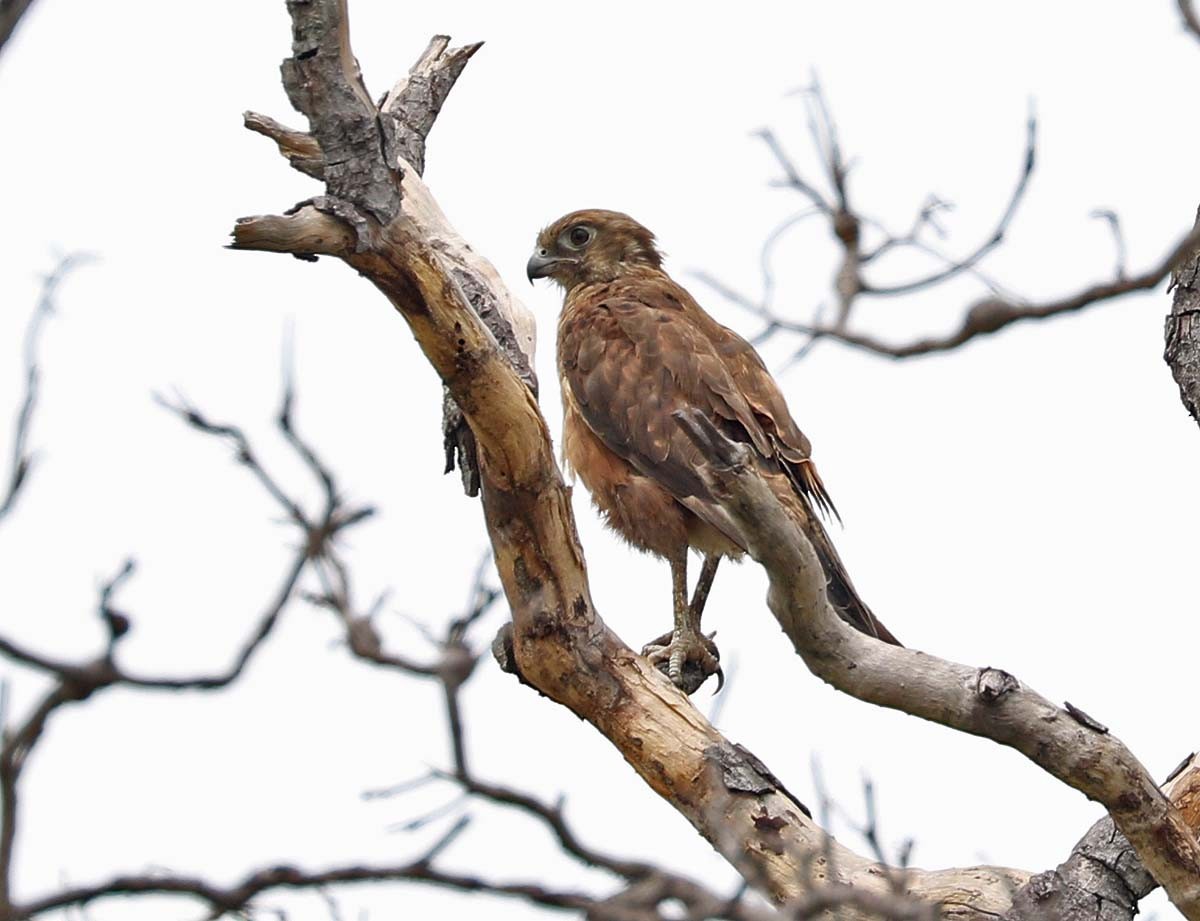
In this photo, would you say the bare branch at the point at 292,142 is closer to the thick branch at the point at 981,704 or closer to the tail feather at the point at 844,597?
the thick branch at the point at 981,704

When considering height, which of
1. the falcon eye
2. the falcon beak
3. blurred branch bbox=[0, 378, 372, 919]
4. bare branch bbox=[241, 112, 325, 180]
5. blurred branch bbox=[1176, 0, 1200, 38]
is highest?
the falcon eye

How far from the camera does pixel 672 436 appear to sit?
590 cm

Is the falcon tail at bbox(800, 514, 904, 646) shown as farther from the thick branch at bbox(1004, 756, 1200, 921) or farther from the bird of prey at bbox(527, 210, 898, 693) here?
the thick branch at bbox(1004, 756, 1200, 921)

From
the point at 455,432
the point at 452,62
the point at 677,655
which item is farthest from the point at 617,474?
the point at 452,62

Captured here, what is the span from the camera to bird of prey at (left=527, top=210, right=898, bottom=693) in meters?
5.84

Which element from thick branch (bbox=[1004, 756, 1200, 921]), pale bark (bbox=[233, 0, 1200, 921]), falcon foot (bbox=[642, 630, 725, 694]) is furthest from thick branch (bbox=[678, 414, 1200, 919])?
falcon foot (bbox=[642, 630, 725, 694])

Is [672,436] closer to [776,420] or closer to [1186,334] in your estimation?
[776,420]

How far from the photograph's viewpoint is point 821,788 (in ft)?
10.9

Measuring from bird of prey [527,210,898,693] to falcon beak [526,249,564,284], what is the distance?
597 millimetres

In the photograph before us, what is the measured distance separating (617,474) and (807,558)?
7.83 feet

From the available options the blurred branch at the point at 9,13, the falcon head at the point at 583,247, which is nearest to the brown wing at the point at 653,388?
the falcon head at the point at 583,247

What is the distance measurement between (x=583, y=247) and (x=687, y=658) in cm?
209

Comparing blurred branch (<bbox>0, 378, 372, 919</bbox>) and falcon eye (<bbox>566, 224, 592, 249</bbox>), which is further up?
falcon eye (<bbox>566, 224, 592, 249</bbox>)

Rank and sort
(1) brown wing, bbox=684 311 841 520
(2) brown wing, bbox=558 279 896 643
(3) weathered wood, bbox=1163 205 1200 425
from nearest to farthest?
(3) weathered wood, bbox=1163 205 1200 425
(2) brown wing, bbox=558 279 896 643
(1) brown wing, bbox=684 311 841 520
